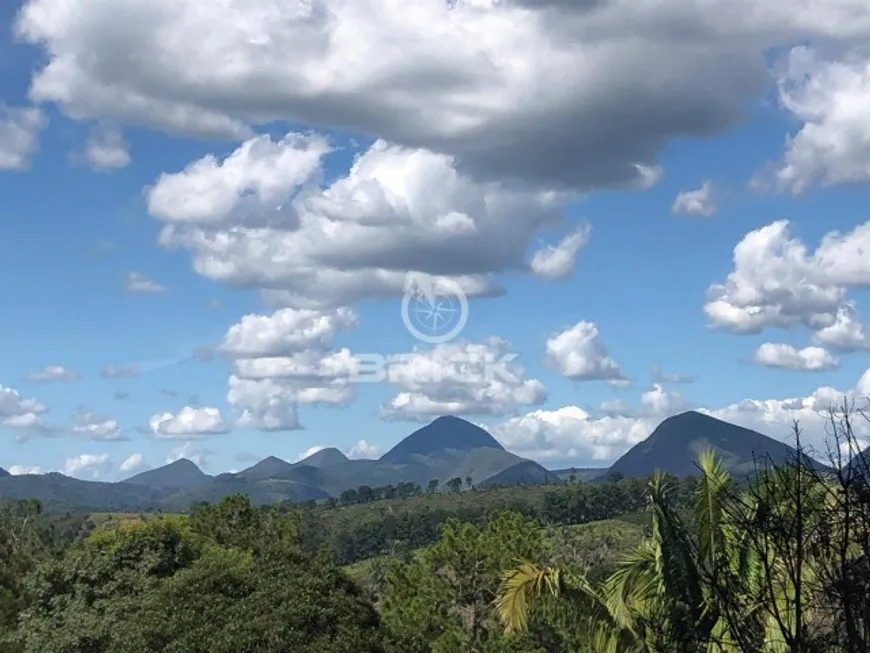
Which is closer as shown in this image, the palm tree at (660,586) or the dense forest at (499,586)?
the dense forest at (499,586)

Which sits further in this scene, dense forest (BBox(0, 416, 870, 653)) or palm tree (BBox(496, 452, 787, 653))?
palm tree (BBox(496, 452, 787, 653))

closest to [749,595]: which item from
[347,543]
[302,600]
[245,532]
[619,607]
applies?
[619,607]

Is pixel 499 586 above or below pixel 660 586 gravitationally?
below

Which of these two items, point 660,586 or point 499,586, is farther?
point 499,586

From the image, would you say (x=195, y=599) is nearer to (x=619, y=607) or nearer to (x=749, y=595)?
(x=619, y=607)
